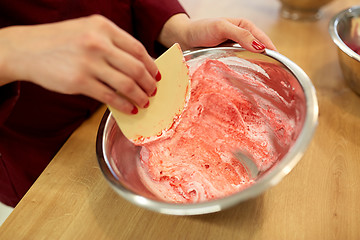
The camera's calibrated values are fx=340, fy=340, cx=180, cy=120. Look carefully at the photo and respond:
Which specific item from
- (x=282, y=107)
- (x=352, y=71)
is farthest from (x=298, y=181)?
(x=352, y=71)

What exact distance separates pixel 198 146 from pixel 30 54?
1.19 feet

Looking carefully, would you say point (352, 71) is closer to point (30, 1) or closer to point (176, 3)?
point (176, 3)

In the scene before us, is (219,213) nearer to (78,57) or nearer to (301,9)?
(78,57)

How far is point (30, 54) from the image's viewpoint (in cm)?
→ 46

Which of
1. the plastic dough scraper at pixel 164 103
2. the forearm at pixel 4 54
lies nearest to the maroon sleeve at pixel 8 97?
the forearm at pixel 4 54

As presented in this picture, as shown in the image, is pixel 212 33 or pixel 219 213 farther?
pixel 212 33

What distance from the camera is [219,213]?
0.59 meters

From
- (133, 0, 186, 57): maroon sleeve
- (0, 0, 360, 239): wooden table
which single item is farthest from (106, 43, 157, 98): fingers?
(133, 0, 186, 57): maroon sleeve

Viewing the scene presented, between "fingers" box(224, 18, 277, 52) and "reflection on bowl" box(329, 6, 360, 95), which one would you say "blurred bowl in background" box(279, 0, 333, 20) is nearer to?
"reflection on bowl" box(329, 6, 360, 95)

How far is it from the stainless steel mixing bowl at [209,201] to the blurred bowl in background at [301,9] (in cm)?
51

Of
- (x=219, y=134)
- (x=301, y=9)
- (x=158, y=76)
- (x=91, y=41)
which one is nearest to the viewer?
(x=91, y=41)

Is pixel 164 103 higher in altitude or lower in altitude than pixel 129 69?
lower

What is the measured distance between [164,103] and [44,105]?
0.99ft

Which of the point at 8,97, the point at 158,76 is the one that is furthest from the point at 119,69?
the point at 8,97
